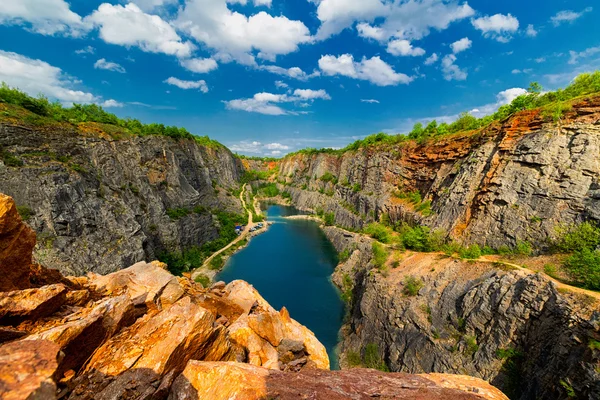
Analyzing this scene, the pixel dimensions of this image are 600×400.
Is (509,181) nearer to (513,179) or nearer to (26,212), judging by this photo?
(513,179)

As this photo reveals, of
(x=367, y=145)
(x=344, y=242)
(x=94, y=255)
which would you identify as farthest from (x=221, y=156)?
(x=94, y=255)

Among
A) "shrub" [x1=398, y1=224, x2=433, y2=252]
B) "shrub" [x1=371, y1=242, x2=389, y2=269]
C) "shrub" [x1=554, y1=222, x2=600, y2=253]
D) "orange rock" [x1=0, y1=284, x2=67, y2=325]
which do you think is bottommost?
"shrub" [x1=371, y1=242, x2=389, y2=269]

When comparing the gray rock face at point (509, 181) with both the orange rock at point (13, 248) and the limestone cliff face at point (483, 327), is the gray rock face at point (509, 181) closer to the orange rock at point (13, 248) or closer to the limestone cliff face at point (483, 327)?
the limestone cliff face at point (483, 327)

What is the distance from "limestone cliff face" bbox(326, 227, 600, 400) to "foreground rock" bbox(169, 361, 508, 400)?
8.19 metres

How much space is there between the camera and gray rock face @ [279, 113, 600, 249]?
1750 cm

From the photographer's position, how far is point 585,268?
1290 centimetres

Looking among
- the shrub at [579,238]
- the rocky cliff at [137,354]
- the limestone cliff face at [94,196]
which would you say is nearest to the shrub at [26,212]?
the limestone cliff face at [94,196]

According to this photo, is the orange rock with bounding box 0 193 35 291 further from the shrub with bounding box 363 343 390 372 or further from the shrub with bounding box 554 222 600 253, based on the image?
the shrub with bounding box 554 222 600 253

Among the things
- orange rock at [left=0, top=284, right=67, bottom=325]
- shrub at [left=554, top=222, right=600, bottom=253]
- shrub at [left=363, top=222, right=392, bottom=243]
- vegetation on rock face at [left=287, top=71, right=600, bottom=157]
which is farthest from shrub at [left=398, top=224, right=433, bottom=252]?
orange rock at [left=0, top=284, right=67, bottom=325]

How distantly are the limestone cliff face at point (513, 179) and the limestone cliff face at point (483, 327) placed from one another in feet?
15.7

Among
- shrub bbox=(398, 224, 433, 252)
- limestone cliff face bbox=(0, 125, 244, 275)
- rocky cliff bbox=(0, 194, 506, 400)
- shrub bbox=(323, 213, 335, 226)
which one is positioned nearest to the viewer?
rocky cliff bbox=(0, 194, 506, 400)

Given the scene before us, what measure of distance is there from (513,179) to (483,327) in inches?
513

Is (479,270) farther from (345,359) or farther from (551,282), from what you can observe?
(345,359)

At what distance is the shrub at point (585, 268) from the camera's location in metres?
12.2
